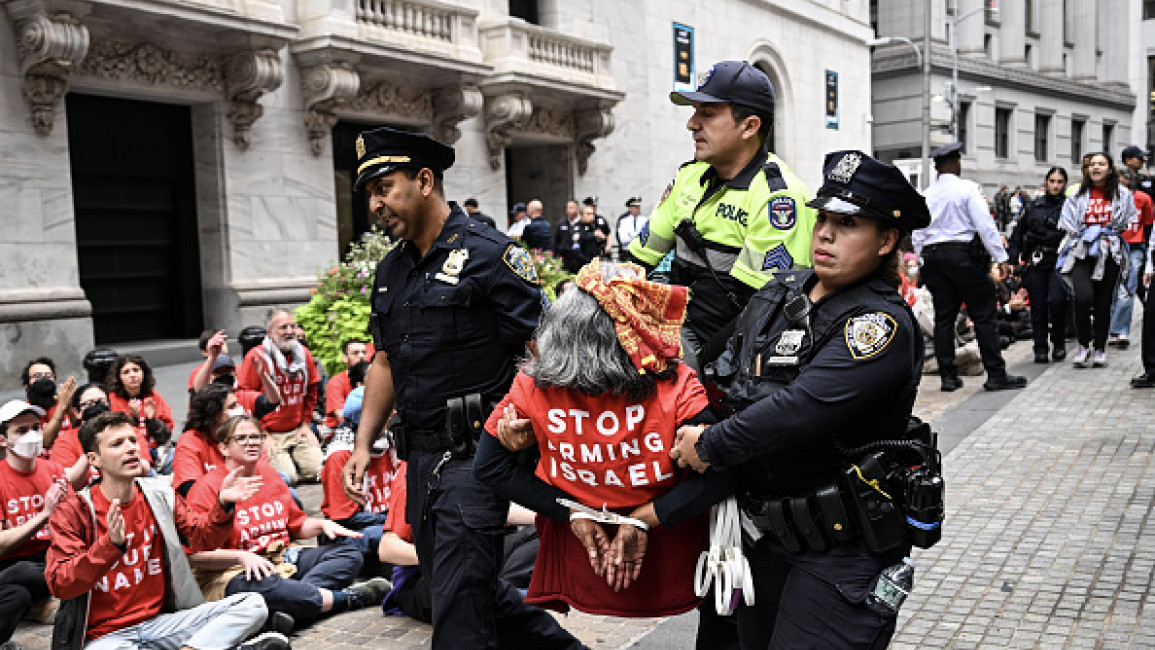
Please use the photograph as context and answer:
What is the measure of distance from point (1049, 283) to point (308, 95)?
35.1ft

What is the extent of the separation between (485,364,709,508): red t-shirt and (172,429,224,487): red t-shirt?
12.3 feet

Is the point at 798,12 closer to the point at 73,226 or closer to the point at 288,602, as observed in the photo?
the point at 73,226

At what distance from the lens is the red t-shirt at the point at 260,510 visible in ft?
18.3

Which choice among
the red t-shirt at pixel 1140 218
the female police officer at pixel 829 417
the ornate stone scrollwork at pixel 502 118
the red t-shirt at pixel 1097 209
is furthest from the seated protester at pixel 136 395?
the ornate stone scrollwork at pixel 502 118

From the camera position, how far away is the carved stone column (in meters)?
11.7

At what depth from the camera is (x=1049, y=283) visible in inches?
441

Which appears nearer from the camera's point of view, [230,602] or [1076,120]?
[230,602]

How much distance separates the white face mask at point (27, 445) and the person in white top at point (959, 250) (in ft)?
24.0

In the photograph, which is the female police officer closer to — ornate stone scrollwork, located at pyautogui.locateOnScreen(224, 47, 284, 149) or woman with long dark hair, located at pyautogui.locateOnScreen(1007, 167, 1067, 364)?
woman with long dark hair, located at pyautogui.locateOnScreen(1007, 167, 1067, 364)

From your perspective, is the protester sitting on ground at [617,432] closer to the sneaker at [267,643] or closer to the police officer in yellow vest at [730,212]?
the police officer in yellow vest at [730,212]

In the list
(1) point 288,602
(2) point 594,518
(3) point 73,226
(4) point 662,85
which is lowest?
(1) point 288,602

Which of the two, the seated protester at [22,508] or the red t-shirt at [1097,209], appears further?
the red t-shirt at [1097,209]

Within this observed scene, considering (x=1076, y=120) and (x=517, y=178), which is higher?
(x=1076, y=120)

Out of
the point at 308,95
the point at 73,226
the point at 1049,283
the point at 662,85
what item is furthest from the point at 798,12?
the point at 73,226
